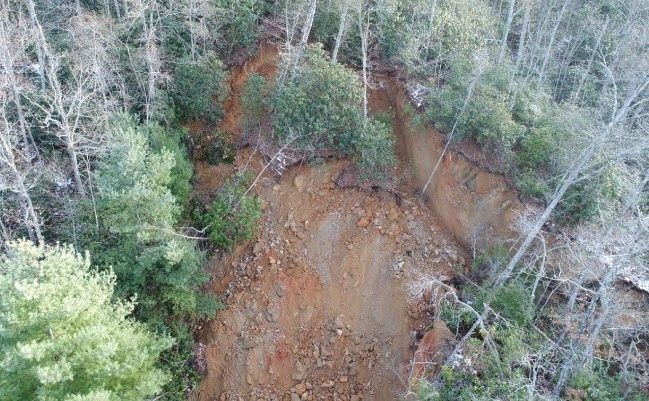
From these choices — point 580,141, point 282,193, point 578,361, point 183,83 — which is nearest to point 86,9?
point 183,83

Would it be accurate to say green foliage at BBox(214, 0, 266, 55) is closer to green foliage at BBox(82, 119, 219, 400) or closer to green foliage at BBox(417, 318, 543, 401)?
green foliage at BBox(82, 119, 219, 400)

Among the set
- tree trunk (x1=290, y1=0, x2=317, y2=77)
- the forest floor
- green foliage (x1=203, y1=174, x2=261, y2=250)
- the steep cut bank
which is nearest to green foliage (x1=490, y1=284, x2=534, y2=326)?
the forest floor

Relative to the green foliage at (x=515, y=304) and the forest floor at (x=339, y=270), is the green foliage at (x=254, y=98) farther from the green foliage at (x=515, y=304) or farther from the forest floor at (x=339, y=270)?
the green foliage at (x=515, y=304)

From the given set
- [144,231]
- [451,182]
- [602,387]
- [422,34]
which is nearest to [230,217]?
[144,231]

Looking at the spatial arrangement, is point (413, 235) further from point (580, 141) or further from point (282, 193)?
point (580, 141)

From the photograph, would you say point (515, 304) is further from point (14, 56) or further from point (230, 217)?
point (14, 56)

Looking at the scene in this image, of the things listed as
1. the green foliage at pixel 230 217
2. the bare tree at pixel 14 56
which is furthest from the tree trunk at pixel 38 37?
the green foliage at pixel 230 217
